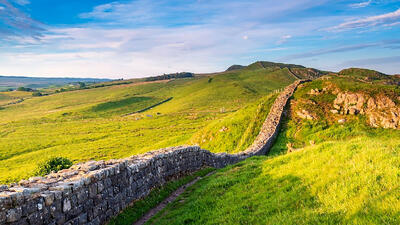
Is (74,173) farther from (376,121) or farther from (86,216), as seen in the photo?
(376,121)


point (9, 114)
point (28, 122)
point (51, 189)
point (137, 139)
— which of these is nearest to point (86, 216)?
point (51, 189)

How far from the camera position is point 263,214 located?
9367 millimetres

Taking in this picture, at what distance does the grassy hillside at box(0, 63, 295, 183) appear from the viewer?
48.4m

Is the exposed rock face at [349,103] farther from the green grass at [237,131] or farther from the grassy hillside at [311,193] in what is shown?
the grassy hillside at [311,193]

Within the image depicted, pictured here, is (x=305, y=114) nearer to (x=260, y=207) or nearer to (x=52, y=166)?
(x=260, y=207)

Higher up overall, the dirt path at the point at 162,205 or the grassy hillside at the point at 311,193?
the grassy hillside at the point at 311,193

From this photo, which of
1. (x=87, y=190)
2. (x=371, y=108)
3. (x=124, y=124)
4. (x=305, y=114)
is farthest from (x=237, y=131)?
(x=124, y=124)

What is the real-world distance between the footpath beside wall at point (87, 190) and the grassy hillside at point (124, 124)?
21664 millimetres

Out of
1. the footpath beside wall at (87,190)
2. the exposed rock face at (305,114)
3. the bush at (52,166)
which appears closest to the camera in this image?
the footpath beside wall at (87,190)

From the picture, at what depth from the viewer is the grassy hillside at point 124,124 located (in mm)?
48438

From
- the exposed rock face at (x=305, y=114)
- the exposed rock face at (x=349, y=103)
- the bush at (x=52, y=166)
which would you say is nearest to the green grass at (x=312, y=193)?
the bush at (x=52, y=166)

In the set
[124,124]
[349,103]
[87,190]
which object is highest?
[349,103]

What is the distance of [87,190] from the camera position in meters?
10.7

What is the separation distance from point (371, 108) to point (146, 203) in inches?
1174
